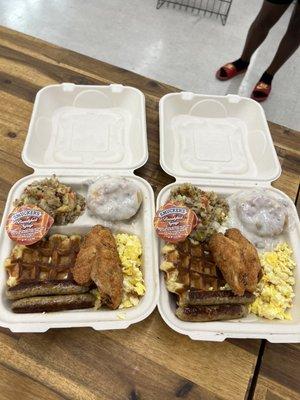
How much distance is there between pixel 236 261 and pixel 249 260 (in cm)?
6

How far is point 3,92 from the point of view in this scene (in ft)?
5.66

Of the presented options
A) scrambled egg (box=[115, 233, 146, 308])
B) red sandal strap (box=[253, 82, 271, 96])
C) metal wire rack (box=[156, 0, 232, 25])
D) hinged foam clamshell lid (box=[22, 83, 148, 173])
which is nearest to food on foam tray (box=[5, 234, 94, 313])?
scrambled egg (box=[115, 233, 146, 308])

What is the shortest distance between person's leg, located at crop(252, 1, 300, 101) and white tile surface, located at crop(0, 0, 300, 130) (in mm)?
181

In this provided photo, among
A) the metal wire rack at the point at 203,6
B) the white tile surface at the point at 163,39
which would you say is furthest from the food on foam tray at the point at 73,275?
the metal wire rack at the point at 203,6

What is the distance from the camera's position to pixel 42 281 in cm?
110

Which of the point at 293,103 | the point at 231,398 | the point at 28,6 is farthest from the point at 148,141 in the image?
the point at 28,6

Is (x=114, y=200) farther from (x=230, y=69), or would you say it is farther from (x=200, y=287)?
(x=230, y=69)

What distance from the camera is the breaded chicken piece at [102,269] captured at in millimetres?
1083

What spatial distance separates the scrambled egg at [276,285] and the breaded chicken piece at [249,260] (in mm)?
74

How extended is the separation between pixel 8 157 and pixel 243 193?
3.36ft

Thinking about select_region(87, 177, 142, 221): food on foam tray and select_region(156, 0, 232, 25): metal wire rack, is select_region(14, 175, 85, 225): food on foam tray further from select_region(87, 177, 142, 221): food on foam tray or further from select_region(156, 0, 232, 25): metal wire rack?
select_region(156, 0, 232, 25): metal wire rack

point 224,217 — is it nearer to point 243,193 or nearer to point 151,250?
point 243,193

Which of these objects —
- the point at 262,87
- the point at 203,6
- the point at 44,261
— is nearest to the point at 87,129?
the point at 44,261

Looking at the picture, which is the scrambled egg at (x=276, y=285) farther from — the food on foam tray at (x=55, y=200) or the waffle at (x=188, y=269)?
the food on foam tray at (x=55, y=200)
